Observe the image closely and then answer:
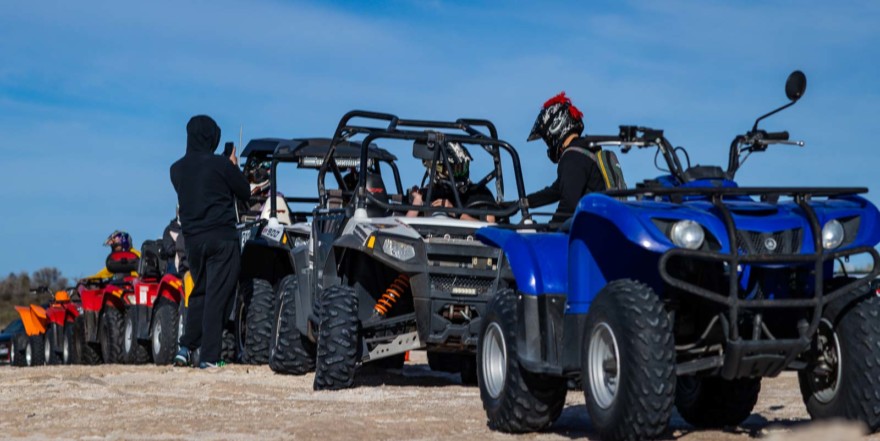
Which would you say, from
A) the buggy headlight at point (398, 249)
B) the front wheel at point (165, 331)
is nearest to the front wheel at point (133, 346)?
the front wheel at point (165, 331)

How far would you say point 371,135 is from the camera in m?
11.6

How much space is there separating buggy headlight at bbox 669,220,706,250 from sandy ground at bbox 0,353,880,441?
0.89 m

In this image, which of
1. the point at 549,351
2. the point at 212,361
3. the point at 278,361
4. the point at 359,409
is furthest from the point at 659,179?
the point at 212,361

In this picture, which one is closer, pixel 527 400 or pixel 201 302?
pixel 527 400

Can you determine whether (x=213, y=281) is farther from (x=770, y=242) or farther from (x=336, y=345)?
(x=770, y=242)

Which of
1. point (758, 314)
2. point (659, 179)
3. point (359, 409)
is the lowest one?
point (359, 409)

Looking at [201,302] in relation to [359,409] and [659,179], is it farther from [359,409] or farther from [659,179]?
[659,179]

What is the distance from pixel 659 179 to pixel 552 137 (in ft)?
6.80

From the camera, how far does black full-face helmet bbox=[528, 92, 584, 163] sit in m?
9.11

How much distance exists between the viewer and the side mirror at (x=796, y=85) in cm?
664

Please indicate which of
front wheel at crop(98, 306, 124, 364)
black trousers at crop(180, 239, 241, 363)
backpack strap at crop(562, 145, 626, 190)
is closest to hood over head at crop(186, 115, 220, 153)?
black trousers at crop(180, 239, 241, 363)

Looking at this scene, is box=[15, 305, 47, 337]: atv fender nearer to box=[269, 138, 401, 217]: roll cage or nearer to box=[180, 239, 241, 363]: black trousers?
box=[269, 138, 401, 217]: roll cage

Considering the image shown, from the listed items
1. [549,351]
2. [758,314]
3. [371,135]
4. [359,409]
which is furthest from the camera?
[371,135]

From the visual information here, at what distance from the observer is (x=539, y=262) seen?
7246 millimetres
